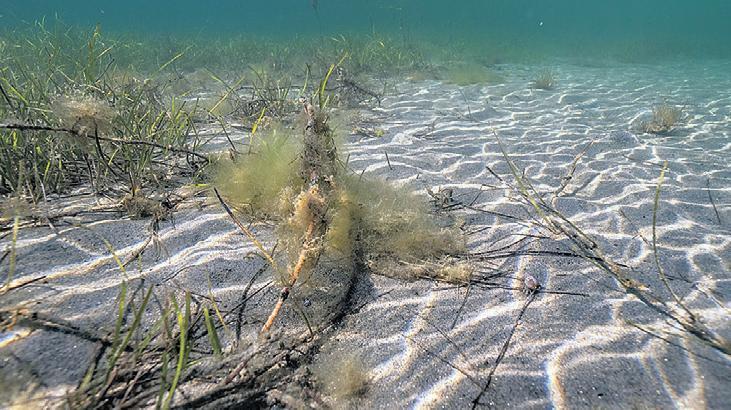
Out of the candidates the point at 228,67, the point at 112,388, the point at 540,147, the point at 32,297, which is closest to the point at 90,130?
the point at 32,297

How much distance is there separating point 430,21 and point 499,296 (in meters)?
56.4

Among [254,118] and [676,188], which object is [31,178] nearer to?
[254,118]

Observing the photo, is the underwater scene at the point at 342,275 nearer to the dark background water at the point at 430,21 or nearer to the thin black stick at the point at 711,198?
the thin black stick at the point at 711,198

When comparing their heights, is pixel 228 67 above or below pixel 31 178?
above

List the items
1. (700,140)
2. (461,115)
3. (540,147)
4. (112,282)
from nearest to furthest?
(112,282) < (540,147) < (700,140) < (461,115)

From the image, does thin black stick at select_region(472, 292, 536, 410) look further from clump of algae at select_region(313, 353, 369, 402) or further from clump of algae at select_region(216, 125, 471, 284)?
clump of algae at select_region(313, 353, 369, 402)

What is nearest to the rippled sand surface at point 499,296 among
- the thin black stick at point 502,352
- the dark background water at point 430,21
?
the thin black stick at point 502,352

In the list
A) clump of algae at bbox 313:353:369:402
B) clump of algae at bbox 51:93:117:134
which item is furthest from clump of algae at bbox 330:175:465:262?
clump of algae at bbox 51:93:117:134

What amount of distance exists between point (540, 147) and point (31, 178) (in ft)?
20.5

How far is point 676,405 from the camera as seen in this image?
1.69 m

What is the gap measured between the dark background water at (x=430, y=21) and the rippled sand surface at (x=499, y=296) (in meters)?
10.9

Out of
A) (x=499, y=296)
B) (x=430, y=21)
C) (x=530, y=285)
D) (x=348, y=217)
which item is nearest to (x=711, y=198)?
(x=530, y=285)

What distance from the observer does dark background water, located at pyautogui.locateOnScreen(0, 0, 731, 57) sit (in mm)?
23031

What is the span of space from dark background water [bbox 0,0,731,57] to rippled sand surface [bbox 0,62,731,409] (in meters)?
10.9
